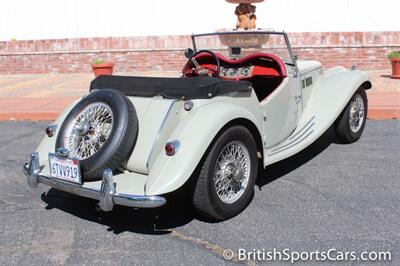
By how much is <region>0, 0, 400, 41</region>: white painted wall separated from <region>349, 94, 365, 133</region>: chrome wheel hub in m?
9.71

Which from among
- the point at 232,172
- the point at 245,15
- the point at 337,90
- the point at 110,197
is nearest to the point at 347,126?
the point at 337,90

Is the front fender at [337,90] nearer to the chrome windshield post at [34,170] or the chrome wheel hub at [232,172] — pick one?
the chrome wheel hub at [232,172]

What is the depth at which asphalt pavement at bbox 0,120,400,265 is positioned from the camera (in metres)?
3.18

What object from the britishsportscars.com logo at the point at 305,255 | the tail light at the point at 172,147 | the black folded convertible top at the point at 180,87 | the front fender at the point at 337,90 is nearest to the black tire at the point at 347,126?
the front fender at the point at 337,90

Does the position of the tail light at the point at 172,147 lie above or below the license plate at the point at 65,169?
above

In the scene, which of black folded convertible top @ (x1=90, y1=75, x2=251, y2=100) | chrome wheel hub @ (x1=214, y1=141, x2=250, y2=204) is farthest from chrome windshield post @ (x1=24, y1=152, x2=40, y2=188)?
chrome wheel hub @ (x1=214, y1=141, x2=250, y2=204)

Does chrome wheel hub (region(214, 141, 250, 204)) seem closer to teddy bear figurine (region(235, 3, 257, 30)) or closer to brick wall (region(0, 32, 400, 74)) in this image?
teddy bear figurine (region(235, 3, 257, 30))

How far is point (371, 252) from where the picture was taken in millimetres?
Result: 3080

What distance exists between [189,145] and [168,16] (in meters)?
12.7

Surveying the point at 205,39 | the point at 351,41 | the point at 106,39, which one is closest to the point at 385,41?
the point at 351,41

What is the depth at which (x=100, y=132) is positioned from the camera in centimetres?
353

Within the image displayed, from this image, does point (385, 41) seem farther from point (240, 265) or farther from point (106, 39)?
point (240, 265)

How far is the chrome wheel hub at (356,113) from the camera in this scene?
548cm

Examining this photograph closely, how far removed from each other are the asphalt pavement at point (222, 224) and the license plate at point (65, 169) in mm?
433
